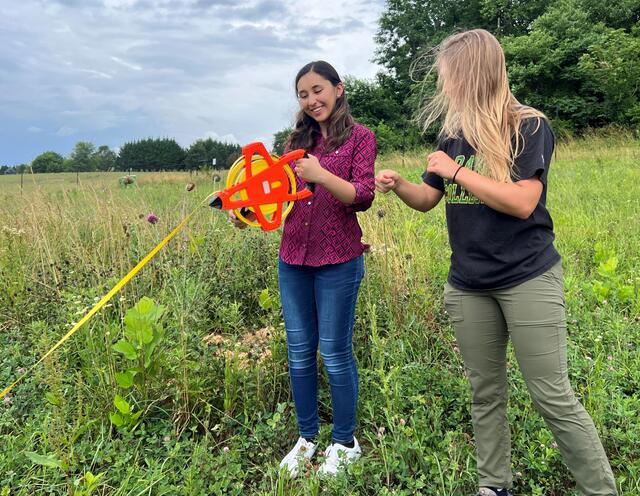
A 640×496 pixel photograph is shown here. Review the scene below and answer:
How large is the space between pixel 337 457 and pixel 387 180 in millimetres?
1158

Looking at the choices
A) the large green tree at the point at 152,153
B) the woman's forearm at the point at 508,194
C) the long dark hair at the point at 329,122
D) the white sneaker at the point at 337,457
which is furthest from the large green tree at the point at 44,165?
the large green tree at the point at 152,153

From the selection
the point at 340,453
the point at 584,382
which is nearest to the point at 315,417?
the point at 340,453

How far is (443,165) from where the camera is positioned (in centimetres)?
152

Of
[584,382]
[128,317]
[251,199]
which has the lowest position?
[584,382]

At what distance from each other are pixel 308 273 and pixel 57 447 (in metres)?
1.23

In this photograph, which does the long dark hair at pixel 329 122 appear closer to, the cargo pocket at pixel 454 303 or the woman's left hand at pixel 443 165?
the woman's left hand at pixel 443 165

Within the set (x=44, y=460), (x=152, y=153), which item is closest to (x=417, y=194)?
(x=44, y=460)

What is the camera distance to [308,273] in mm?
1917

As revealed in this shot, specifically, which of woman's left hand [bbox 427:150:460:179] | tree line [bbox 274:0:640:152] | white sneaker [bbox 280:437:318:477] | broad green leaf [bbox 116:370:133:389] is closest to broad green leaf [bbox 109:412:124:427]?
broad green leaf [bbox 116:370:133:389]

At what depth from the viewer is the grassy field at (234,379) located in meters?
1.89

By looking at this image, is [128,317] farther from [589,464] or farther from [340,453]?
[589,464]

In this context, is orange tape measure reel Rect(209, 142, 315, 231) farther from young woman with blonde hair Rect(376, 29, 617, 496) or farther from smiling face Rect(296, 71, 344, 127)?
young woman with blonde hair Rect(376, 29, 617, 496)

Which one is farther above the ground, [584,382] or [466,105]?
[466,105]

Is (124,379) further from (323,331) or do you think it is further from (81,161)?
(81,161)
